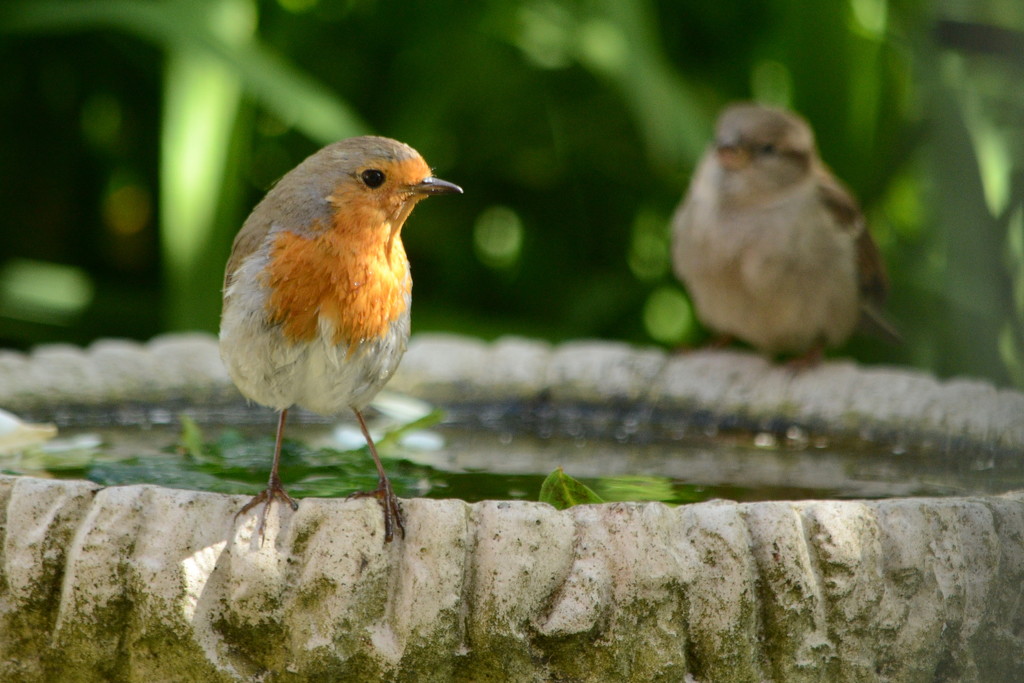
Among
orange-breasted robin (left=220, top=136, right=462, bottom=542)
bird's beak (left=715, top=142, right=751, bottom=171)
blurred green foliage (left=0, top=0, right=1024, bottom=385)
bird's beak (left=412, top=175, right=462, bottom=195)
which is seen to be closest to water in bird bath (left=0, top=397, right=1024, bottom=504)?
orange-breasted robin (left=220, top=136, right=462, bottom=542)

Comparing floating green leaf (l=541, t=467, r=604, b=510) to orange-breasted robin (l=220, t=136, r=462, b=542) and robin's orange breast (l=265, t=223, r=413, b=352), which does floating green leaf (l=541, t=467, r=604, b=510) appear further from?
robin's orange breast (l=265, t=223, r=413, b=352)

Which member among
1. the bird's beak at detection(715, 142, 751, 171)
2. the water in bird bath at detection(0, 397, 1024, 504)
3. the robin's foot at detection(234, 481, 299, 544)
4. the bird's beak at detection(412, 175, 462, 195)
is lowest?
the water in bird bath at detection(0, 397, 1024, 504)

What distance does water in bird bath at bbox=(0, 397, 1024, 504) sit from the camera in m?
2.28

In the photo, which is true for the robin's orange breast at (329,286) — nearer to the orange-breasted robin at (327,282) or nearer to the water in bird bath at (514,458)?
the orange-breasted robin at (327,282)

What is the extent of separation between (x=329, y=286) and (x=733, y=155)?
186 centimetres

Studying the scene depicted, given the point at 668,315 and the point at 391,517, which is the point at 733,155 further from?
the point at 391,517

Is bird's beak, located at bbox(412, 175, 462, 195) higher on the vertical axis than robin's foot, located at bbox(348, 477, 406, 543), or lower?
higher

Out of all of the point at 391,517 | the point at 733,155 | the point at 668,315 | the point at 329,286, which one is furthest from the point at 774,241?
the point at 391,517

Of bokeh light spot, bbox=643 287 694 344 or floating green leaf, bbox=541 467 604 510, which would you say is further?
bokeh light spot, bbox=643 287 694 344

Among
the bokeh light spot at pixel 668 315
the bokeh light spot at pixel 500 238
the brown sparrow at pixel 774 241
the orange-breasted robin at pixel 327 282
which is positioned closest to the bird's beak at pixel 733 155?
the brown sparrow at pixel 774 241

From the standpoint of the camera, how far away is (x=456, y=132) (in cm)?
470

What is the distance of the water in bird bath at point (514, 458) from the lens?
2275 millimetres

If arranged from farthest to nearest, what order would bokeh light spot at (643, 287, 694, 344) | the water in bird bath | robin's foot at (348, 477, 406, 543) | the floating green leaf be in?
bokeh light spot at (643, 287, 694, 344)
the water in bird bath
the floating green leaf
robin's foot at (348, 477, 406, 543)

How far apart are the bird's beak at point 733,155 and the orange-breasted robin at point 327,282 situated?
166cm
